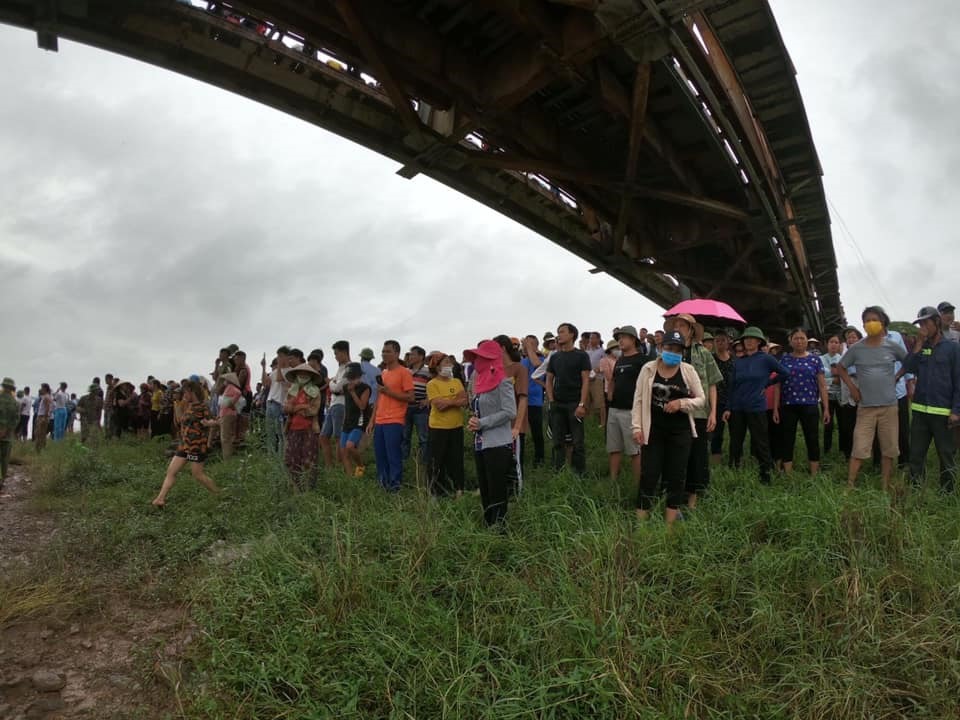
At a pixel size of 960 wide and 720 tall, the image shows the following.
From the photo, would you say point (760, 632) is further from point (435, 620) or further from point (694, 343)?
point (694, 343)

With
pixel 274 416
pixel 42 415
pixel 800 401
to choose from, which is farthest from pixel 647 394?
pixel 42 415

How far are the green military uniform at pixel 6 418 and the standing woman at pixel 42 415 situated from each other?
245 inches

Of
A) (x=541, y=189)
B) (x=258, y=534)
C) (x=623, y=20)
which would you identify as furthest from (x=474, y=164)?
(x=258, y=534)

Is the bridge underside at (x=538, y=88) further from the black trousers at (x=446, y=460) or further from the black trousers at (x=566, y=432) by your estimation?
the black trousers at (x=446, y=460)

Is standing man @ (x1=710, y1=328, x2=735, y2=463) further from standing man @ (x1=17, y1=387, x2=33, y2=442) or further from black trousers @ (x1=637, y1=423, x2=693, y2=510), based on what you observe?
standing man @ (x1=17, y1=387, x2=33, y2=442)

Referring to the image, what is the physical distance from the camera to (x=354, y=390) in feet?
24.5

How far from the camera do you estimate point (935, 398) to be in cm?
516

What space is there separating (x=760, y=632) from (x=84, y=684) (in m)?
3.69

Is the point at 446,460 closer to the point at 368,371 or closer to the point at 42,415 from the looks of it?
→ the point at 368,371

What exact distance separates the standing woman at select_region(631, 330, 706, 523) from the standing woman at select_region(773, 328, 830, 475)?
7.83 ft

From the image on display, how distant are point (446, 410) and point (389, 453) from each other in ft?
3.79

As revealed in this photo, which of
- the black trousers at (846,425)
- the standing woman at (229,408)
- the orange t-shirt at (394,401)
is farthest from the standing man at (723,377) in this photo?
the standing woman at (229,408)

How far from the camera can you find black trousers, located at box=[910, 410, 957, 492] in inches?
200

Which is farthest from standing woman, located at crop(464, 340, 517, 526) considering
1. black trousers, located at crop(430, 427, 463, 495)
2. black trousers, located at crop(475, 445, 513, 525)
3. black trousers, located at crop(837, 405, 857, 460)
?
black trousers, located at crop(837, 405, 857, 460)
